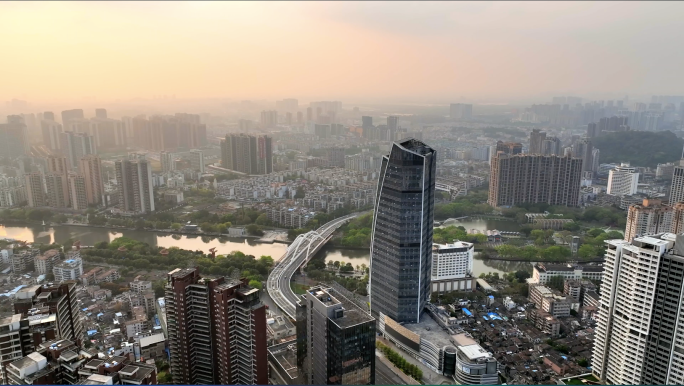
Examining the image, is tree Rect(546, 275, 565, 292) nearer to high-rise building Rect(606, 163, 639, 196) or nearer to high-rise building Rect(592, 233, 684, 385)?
high-rise building Rect(592, 233, 684, 385)

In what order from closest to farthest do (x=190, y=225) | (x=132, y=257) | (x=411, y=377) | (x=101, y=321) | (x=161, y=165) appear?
1. (x=411, y=377)
2. (x=101, y=321)
3. (x=132, y=257)
4. (x=190, y=225)
5. (x=161, y=165)

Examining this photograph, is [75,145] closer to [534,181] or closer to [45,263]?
[45,263]

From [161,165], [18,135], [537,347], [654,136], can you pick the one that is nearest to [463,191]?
[654,136]

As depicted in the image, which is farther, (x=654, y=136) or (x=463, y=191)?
(x=654, y=136)

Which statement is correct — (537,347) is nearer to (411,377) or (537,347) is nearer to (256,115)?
(411,377)

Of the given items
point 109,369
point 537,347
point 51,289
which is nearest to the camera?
point 109,369

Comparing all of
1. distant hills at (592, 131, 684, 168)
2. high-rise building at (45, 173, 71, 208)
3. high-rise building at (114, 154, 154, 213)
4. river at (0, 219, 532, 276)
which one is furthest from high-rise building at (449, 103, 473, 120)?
high-rise building at (45, 173, 71, 208)

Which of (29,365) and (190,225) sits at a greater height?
(29,365)

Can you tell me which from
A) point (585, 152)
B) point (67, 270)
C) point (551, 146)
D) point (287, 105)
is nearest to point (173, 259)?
point (67, 270)
